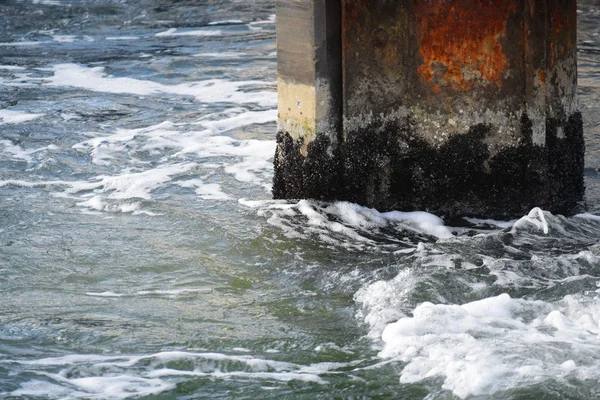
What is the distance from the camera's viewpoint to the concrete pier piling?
605cm

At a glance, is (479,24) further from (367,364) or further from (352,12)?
(367,364)

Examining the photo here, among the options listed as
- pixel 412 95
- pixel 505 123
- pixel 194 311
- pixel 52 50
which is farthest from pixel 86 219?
pixel 52 50

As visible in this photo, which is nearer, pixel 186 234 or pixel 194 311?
pixel 194 311

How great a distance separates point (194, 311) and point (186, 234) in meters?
1.33

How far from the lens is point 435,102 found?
20.3 feet

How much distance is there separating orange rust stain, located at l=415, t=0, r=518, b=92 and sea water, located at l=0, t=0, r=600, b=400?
93 centimetres

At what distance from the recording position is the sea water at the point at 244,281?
4.22 m

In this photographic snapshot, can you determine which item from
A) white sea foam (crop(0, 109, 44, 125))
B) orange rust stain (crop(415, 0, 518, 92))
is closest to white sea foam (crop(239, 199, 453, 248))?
orange rust stain (crop(415, 0, 518, 92))

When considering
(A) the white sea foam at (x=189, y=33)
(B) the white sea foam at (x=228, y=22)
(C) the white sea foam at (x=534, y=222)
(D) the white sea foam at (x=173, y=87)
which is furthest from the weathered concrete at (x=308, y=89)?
(B) the white sea foam at (x=228, y=22)

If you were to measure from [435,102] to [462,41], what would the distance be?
1.36 ft

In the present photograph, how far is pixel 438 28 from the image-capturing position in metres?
6.09

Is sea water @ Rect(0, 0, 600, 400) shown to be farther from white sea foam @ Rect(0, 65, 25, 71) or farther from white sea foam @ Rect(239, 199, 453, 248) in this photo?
white sea foam @ Rect(0, 65, 25, 71)

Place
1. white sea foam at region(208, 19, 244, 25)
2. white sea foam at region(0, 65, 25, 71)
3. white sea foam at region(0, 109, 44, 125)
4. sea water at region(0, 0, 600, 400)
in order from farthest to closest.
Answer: white sea foam at region(208, 19, 244, 25)
white sea foam at region(0, 65, 25, 71)
white sea foam at region(0, 109, 44, 125)
sea water at region(0, 0, 600, 400)

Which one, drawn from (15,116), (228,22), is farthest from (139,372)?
(228,22)
